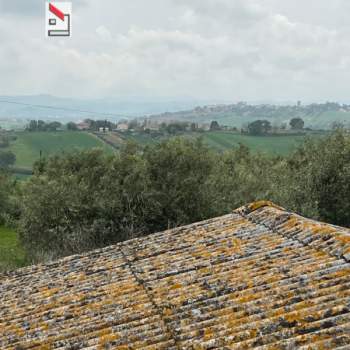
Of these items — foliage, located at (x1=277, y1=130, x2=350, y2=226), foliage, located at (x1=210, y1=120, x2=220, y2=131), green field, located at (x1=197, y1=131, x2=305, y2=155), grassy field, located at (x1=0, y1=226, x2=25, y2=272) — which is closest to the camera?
foliage, located at (x1=277, y1=130, x2=350, y2=226)

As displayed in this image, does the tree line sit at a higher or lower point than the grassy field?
higher

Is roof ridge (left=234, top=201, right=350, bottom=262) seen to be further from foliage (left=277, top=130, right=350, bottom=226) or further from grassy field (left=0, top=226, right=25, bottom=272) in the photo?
grassy field (left=0, top=226, right=25, bottom=272)

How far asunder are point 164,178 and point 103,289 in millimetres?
15953

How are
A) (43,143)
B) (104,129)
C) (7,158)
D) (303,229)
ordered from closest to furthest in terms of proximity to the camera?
1. (303,229)
2. (7,158)
3. (43,143)
4. (104,129)

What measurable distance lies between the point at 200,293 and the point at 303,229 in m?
2.80

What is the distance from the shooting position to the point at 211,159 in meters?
23.9

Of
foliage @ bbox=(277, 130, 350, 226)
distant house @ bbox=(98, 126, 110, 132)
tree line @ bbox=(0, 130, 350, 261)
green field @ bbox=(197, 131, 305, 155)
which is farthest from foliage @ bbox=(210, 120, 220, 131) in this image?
foliage @ bbox=(277, 130, 350, 226)

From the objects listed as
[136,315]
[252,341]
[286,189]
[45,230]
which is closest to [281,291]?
[252,341]

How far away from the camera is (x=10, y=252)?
2947 cm

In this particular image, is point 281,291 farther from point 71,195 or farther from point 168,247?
point 71,195

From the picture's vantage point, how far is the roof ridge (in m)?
7.04

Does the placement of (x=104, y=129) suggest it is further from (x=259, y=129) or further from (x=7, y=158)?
(x=259, y=129)

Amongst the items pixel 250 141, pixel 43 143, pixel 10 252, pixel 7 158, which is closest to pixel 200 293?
pixel 10 252

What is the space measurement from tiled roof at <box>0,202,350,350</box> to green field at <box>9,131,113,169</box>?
74395mm
